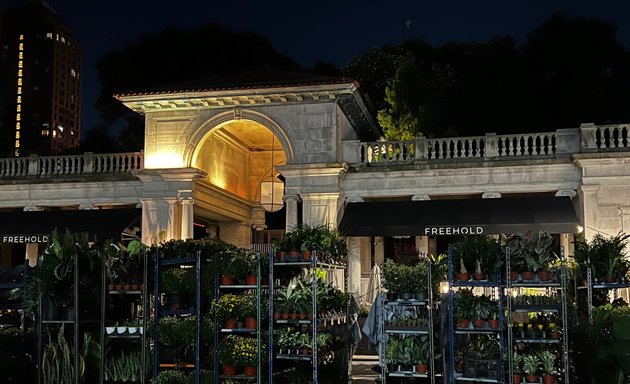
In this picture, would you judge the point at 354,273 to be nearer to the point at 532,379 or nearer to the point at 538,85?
the point at 532,379

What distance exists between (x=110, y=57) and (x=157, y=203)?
25.4m

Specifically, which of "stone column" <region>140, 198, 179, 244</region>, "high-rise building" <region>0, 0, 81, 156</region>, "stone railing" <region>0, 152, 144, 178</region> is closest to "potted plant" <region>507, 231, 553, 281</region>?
"stone column" <region>140, 198, 179, 244</region>

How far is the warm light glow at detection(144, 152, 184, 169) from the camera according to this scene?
26.4 m

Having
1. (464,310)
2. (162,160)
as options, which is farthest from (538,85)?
(464,310)

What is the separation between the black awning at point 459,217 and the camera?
23859mm

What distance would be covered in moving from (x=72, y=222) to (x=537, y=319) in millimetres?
19372

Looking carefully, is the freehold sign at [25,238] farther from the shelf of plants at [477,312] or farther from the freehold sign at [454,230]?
the shelf of plants at [477,312]

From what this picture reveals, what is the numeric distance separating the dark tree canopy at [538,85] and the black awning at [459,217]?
1383cm

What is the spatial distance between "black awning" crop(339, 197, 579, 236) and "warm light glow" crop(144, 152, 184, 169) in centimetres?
634

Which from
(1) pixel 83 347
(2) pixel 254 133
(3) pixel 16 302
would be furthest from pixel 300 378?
(2) pixel 254 133

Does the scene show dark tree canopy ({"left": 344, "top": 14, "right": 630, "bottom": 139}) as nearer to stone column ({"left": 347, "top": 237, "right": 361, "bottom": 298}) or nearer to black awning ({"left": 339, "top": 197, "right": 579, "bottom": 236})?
black awning ({"left": 339, "top": 197, "right": 579, "bottom": 236})

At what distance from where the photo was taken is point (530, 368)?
12.6 m

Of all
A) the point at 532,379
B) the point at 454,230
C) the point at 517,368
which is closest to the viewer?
the point at 532,379

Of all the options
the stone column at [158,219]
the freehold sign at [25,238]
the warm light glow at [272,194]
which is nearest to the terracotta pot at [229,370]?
the warm light glow at [272,194]
